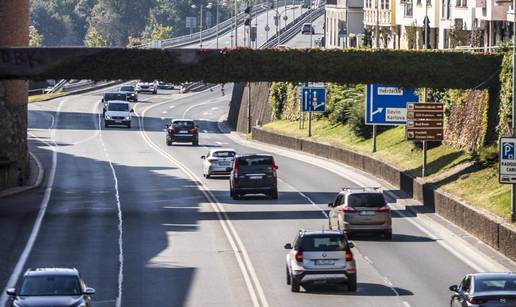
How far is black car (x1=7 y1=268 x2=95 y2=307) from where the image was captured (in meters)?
30.9

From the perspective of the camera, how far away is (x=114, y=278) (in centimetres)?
4100

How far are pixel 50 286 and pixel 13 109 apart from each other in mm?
41972

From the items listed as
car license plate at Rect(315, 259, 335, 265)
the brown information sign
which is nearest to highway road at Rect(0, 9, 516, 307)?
car license plate at Rect(315, 259, 335, 265)

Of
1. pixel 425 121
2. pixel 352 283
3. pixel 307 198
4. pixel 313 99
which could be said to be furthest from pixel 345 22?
pixel 352 283

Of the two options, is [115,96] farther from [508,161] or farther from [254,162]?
[508,161]

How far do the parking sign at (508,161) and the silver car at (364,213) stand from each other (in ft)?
13.7

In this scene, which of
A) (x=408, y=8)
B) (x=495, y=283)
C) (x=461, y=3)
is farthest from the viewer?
(x=408, y=8)

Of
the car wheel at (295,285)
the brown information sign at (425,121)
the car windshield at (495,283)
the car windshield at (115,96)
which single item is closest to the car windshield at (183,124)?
the car windshield at (115,96)

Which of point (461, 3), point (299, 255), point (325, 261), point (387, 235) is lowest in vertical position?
point (387, 235)

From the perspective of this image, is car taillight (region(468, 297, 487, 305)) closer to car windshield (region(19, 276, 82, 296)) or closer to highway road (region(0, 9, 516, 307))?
highway road (region(0, 9, 516, 307))

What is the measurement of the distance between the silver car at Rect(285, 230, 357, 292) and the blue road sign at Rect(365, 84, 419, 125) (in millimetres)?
36198

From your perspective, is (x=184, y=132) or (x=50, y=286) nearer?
(x=50, y=286)

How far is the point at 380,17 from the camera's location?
12106 centimetres

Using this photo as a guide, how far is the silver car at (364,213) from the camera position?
48844 mm
